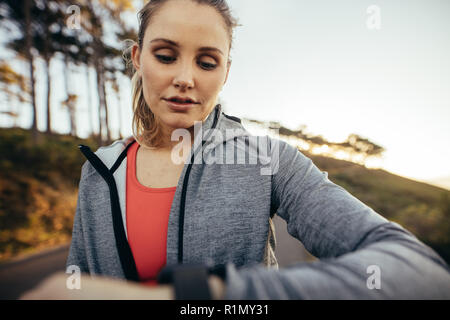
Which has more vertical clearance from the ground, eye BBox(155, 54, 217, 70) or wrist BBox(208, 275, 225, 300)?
eye BBox(155, 54, 217, 70)

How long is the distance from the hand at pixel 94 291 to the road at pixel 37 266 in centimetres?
514

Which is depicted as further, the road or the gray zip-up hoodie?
the road

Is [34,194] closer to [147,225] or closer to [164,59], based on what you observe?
[147,225]

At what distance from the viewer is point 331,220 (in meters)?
0.99

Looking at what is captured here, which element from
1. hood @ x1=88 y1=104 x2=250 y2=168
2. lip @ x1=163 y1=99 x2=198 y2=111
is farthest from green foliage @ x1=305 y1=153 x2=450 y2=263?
lip @ x1=163 y1=99 x2=198 y2=111

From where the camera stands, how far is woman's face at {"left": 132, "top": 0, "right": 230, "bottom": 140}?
129cm

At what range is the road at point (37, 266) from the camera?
16.1ft

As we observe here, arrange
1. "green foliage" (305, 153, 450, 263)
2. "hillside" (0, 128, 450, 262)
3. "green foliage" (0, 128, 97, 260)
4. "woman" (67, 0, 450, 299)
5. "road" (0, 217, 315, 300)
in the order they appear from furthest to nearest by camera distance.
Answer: "green foliage" (305, 153, 450, 263) → "hillside" (0, 128, 450, 262) → "green foliage" (0, 128, 97, 260) → "road" (0, 217, 315, 300) → "woman" (67, 0, 450, 299)

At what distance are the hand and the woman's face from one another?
3.35 feet

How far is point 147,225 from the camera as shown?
1334mm

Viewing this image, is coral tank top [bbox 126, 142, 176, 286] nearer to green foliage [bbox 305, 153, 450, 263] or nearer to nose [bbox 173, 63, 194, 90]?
nose [bbox 173, 63, 194, 90]

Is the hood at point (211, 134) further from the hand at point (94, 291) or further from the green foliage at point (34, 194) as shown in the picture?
the green foliage at point (34, 194)

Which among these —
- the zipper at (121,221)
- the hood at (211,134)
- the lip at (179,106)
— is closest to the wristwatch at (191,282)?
the zipper at (121,221)

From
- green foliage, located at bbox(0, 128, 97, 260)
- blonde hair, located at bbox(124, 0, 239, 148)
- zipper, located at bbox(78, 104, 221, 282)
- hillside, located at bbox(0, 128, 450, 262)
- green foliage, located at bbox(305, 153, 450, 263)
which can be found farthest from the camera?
green foliage, located at bbox(305, 153, 450, 263)
